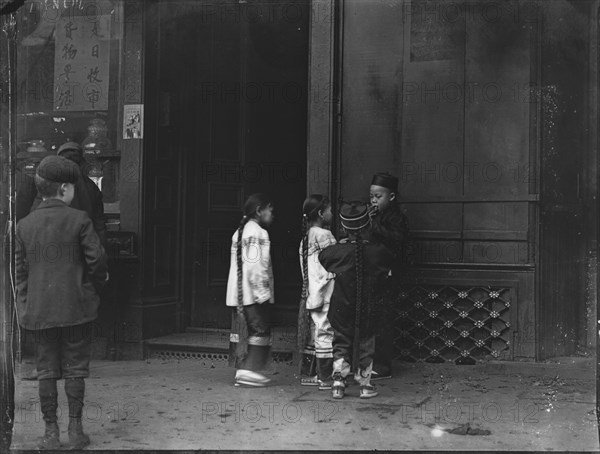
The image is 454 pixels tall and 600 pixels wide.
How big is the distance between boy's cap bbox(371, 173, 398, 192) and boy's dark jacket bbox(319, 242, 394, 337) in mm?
805

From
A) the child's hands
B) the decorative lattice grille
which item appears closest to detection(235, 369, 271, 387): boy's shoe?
the decorative lattice grille

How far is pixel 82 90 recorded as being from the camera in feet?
28.6

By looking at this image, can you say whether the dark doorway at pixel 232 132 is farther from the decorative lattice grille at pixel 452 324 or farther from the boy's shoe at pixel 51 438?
the boy's shoe at pixel 51 438

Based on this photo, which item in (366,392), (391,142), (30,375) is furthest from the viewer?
(391,142)

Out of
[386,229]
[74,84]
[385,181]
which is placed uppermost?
[74,84]

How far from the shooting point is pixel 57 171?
544 centimetres

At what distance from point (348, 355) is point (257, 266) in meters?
1.18

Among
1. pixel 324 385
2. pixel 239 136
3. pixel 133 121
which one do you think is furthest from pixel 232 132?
pixel 324 385

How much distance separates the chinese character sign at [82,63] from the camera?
8.65 m

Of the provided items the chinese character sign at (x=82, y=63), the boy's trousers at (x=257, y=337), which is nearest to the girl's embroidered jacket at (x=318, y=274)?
the boy's trousers at (x=257, y=337)

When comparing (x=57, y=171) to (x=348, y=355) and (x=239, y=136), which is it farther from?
(x=239, y=136)

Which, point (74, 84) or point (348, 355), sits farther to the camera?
point (74, 84)

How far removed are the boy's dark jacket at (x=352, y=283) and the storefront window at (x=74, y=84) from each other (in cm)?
304

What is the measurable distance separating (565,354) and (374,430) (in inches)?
120
